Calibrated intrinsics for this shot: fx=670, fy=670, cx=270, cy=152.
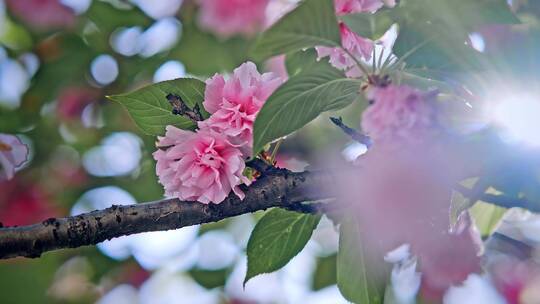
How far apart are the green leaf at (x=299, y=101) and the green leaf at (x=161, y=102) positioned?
156mm

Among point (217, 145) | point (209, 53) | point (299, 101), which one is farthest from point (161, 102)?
point (209, 53)

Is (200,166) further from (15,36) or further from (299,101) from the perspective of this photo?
(15,36)

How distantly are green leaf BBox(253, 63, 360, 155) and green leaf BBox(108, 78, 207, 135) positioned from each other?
0.51 ft

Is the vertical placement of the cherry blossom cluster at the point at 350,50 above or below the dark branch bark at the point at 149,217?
above

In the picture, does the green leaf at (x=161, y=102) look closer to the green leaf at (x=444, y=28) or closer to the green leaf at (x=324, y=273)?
the green leaf at (x=444, y=28)

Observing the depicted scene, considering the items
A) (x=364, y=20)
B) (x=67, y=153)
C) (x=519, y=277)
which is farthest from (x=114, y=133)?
(x=364, y=20)

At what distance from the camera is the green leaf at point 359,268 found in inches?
36.5

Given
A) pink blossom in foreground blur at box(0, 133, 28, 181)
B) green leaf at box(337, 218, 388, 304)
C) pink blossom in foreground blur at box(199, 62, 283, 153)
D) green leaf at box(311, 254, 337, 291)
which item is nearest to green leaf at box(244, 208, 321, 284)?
green leaf at box(337, 218, 388, 304)

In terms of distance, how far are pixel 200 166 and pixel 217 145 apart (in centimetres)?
3

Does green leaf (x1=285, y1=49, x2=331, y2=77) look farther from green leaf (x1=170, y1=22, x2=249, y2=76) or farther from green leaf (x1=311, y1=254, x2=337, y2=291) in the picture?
green leaf (x1=311, y1=254, x2=337, y2=291)

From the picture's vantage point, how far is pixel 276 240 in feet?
3.14

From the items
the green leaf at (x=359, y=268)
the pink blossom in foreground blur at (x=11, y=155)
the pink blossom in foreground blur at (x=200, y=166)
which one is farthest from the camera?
the pink blossom in foreground blur at (x=11, y=155)

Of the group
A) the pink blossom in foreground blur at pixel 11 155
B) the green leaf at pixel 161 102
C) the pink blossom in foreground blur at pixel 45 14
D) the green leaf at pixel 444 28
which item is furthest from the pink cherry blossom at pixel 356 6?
the pink blossom in foreground blur at pixel 45 14

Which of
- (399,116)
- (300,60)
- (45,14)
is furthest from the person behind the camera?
(45,14)
